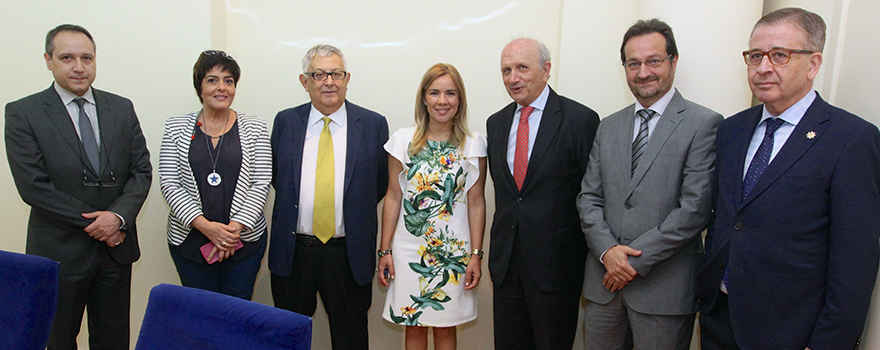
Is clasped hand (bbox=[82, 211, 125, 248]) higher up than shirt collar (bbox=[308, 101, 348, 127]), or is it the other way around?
shirt collar (bbox=[308, 101, 348, 127])

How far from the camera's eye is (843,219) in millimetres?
1691

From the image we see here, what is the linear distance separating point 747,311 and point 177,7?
3.62 m

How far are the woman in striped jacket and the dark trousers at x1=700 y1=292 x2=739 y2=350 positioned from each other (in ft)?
6.97

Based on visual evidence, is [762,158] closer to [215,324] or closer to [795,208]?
[795,208]

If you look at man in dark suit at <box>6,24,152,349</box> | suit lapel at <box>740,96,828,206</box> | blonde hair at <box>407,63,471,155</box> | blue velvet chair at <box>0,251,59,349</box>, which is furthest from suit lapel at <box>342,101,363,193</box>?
suit lapel at <box>740,96,828,206</box>

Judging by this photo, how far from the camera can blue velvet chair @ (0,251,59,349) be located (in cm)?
175

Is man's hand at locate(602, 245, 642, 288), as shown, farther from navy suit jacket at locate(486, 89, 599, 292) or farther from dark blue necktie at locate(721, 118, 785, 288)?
dark blue necktie at locate(721, 118, 785, 288)

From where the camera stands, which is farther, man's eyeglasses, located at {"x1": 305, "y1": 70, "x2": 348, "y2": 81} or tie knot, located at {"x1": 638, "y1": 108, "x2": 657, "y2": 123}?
man's eyeglasses, located at {"x1": 305, "y1": 70, "x2": 348, "y2": 81}

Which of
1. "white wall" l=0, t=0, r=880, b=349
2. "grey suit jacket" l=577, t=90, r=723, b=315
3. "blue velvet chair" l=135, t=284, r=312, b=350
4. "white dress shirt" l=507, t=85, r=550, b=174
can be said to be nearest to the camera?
"blue velvet chair" l=135, t=284, r=312, b=350

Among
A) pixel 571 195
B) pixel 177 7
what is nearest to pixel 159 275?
pixel 177 7

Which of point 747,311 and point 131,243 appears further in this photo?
point 131,243

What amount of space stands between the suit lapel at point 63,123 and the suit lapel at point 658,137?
2.57m

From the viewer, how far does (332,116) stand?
2836 millimetres

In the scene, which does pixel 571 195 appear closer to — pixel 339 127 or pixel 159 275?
pixel 339 127
